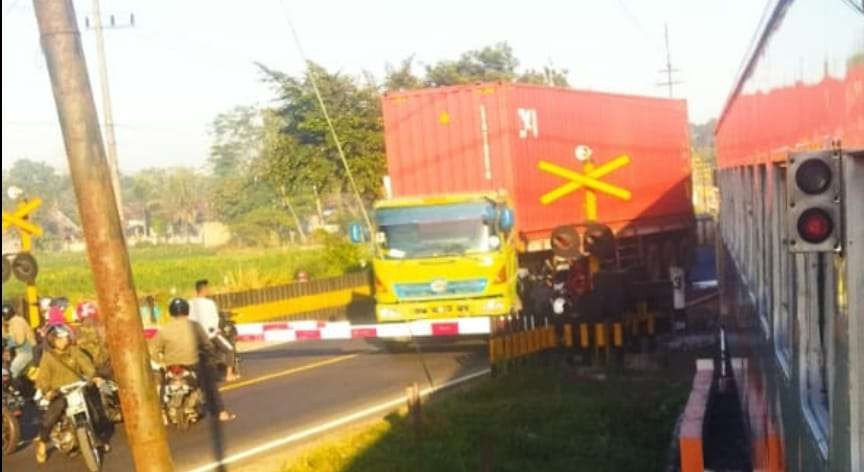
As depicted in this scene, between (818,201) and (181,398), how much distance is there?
984 cm

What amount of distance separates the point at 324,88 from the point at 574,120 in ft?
37.9

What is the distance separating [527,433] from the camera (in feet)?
34.3

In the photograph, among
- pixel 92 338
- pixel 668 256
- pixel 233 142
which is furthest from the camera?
pixel 233 142

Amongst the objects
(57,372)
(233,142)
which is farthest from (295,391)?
(233,142)

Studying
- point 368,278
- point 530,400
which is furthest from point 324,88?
point 530,400

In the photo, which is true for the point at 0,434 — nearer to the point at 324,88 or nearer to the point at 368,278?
the point at 368,278

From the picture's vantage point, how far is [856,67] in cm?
266

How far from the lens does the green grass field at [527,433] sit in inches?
373

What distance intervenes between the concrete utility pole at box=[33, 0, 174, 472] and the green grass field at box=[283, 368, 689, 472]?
3735mm

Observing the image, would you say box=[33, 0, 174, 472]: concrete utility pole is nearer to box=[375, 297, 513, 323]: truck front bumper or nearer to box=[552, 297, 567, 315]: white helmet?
box=[552, 297, 567, 315]: white helmet

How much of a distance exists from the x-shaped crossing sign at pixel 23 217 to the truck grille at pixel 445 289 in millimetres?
7414

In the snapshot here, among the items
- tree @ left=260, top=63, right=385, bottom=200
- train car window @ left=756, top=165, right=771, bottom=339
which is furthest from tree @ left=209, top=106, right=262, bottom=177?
train car window @ left=756, top=165, right=771, bottom=339

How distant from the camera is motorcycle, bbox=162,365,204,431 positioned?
39.6ft

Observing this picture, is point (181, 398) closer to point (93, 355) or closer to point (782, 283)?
point (93, 355)
